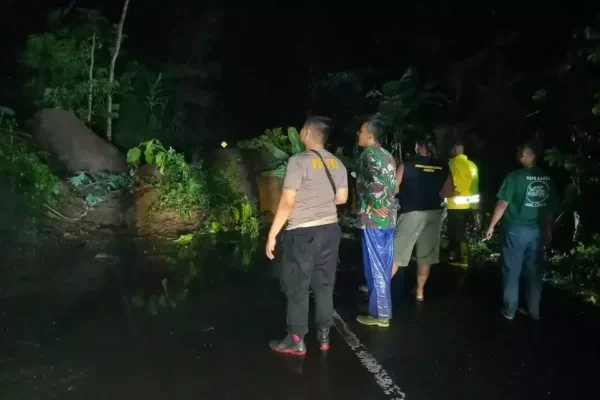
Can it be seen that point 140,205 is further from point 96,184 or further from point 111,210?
point 96,184

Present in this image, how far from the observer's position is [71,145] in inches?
492

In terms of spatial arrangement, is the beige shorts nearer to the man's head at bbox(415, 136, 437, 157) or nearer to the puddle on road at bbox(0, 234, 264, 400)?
the man's head at bbox(415, 136, 437, 157)

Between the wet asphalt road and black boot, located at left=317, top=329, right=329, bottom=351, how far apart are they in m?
0.08

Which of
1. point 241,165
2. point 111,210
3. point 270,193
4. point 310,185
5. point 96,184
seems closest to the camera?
point 310,185

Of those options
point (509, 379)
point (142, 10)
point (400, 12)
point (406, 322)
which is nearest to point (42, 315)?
point (406, 322)

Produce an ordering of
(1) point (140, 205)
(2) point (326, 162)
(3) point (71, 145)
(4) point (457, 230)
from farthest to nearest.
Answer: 1. (3) point (71, 145)
2. (1) point (140, 205)
3. (4) point (457, 230)
4. (2) point (326, 162)

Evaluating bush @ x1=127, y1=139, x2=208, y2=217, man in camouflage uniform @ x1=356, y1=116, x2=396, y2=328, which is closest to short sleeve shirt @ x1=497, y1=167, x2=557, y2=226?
man in camouflage uniform @ x1=356, y1=116, x2=396, y2=328

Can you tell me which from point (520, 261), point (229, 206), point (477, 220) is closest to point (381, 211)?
point (520, 261)

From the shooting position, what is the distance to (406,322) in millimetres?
5910

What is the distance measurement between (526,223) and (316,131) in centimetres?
238

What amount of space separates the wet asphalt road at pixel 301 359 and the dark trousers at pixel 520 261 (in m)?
0.24

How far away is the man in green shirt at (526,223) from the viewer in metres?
5.77

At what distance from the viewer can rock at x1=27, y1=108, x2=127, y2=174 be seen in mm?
12258

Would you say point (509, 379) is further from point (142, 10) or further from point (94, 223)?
point (142, 10)
